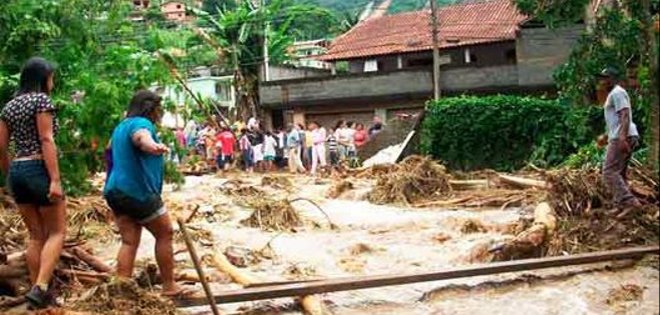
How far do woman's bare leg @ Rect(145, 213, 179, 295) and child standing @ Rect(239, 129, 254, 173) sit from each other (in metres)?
19.7

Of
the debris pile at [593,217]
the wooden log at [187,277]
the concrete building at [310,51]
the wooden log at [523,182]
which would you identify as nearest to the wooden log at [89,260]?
the wooden log at [187,277]

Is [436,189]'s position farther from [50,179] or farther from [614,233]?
[50,179]

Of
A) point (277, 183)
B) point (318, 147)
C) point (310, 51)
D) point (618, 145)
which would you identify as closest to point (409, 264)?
point (618, 145)

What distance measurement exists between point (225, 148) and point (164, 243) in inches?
779

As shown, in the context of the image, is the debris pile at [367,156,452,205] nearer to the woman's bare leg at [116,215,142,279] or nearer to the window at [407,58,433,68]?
the woman's bare leg at [116,215,142,279]

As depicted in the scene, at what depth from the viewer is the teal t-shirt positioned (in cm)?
543

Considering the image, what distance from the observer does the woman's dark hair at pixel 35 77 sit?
17.4 feet

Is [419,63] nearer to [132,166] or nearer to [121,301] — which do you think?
[132,166]

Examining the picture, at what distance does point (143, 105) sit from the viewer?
18.3ft

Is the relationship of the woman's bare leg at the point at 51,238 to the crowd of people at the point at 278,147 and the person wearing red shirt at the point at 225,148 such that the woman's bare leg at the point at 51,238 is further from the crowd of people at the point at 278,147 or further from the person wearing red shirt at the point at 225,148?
the person wearing red shirt at the point at 225,148

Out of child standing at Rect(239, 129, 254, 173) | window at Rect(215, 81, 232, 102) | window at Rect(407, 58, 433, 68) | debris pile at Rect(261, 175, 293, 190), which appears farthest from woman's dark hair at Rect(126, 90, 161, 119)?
window at Rect(215, 81, 232, 102)

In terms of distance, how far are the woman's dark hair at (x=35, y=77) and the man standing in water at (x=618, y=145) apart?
16.8 ft

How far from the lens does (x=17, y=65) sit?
13.0 metres

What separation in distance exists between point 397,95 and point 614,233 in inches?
1010
